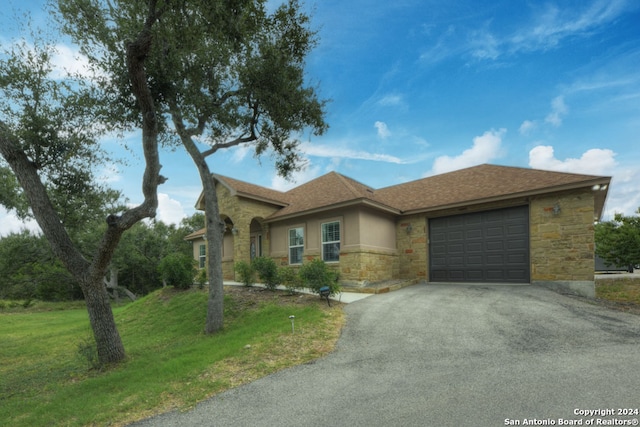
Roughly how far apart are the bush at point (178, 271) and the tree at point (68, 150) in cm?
725

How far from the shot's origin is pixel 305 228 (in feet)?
50.1

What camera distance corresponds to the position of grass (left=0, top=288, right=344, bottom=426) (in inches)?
194

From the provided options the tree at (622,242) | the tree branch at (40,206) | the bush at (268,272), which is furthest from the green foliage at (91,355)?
the tree at (622,242)

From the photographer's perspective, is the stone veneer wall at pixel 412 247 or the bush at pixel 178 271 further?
the bush at pixel 178 271

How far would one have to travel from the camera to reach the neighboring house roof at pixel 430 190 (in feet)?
39.2

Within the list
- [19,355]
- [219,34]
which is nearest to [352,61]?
[219,34]

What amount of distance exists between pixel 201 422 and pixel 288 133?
896 centimetres

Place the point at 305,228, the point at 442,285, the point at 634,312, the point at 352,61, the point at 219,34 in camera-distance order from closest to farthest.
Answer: the point at 219,34
the point at 634,312
the point at 352,61
the point at 442,285
the point at 305,228

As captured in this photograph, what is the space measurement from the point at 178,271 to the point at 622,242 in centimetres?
2410

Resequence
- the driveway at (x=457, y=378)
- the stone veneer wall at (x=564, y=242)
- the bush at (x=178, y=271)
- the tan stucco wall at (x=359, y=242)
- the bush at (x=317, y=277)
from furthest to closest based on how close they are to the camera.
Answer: the bush at (x=178, y=271) < the tan stucco wall at (x=359, y=242) < the stone veneer wall at (x=564, y=242) < the bush at (x=317, y=277) < the driveway at (x=457, y=378)

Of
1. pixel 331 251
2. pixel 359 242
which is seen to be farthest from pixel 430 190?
pixel 331 251

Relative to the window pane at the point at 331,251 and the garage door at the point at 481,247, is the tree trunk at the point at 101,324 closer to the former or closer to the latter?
the window pane at the point at 331,251

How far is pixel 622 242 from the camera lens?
19016 mm

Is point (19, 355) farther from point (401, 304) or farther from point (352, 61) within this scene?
point (352, 61)
